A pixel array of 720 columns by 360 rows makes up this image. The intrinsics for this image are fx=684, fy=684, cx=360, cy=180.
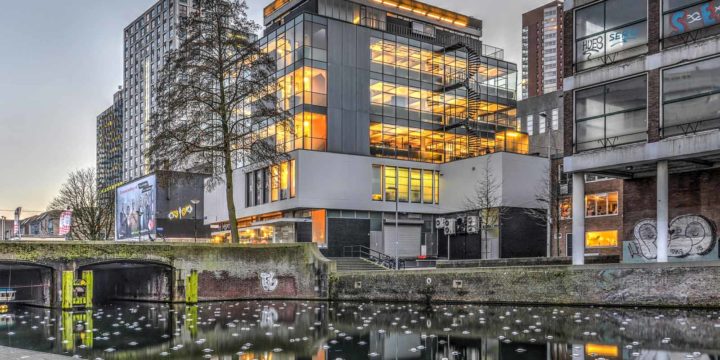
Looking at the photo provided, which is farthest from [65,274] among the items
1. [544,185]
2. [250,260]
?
[544,185]

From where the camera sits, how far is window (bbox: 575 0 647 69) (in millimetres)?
30688

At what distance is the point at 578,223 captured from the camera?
106ft

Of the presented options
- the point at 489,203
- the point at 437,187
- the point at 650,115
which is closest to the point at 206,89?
the point at 489,203

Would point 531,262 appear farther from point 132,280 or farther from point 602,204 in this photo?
point 132,280

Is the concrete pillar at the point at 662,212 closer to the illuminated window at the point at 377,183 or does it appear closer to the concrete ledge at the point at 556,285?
the concrete ledge at the point at 556,285

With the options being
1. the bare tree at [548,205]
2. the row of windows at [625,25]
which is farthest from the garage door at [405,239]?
the row of windows at [625,25]

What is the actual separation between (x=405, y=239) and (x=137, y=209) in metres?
30.5

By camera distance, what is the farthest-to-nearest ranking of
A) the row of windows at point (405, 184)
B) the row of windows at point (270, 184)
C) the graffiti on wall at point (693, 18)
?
the row of windows at point (405, 184) → the row of windows at point (270, 184) → the graffiti on wall at point (693, 18)

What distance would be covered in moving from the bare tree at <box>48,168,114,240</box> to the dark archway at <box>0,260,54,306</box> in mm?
35287

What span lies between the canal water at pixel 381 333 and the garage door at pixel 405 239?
2413 cm

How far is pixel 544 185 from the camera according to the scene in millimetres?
57594

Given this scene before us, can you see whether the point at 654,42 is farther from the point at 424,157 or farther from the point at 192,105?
the point at 424,157

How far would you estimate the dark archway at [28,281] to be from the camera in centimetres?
3725

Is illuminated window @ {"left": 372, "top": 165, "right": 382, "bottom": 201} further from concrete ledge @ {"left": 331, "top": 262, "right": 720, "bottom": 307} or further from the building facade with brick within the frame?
the building facade with brick
